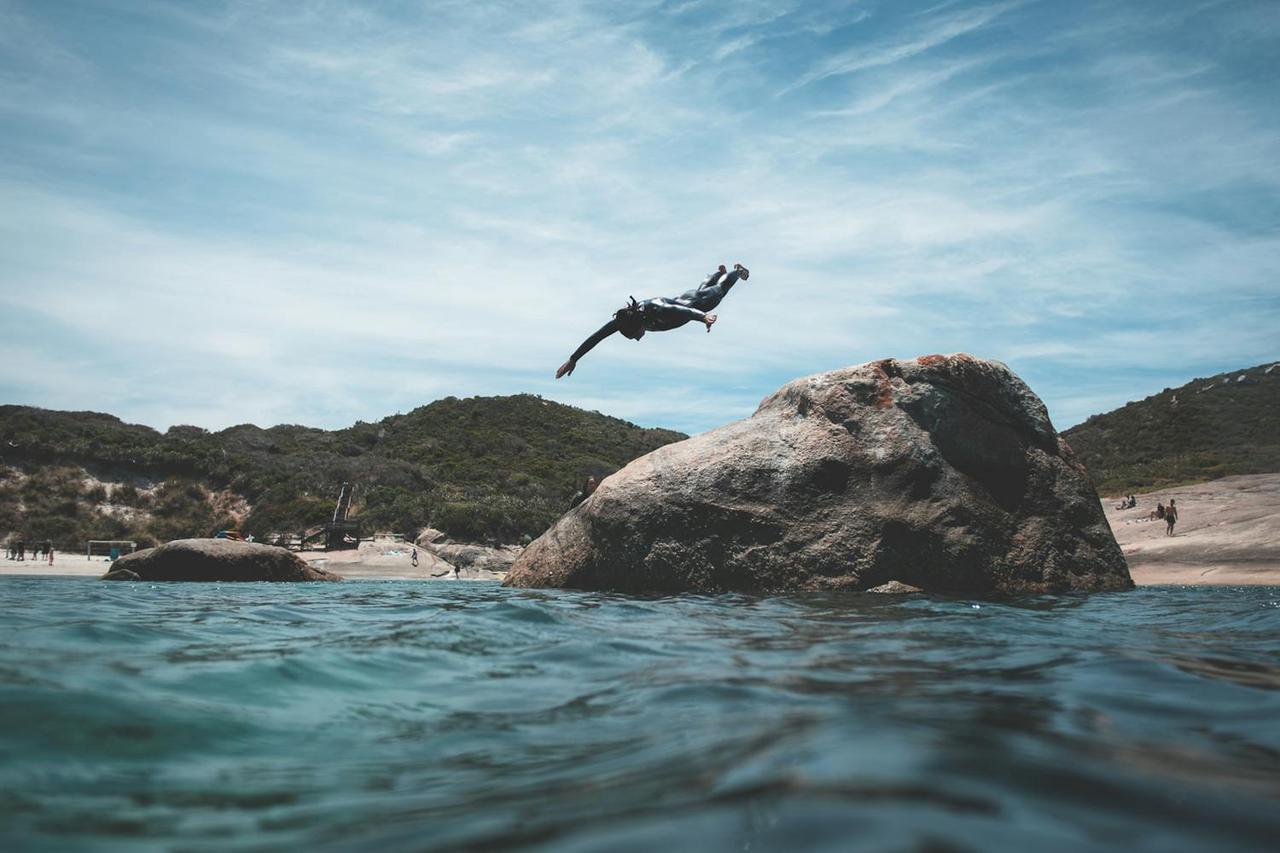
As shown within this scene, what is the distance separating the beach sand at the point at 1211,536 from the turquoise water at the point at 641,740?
18.4 metres

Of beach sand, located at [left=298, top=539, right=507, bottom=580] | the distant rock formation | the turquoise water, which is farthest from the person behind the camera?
the distant rock formation

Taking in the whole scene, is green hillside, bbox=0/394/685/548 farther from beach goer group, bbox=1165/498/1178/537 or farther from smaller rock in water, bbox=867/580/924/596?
smaller rock in water, bbox=867/580/924/596

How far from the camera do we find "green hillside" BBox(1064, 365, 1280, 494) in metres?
40.4

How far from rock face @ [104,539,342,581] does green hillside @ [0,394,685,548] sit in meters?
14.5

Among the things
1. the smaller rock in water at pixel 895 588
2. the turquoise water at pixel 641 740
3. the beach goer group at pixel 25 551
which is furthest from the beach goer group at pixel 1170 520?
the beach goer group at pixel 25 551

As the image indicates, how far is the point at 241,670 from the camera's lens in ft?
10.8

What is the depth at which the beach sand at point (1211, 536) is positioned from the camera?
19312 mm

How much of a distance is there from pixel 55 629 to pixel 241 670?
2.01 meters

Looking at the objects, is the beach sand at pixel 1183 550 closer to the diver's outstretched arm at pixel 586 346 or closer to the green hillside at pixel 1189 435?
the green hillside at pixel 1189 435

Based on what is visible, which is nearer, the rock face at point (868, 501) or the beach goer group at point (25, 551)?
the rock face at point (868, 501)

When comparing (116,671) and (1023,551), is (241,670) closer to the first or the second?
(116,671)

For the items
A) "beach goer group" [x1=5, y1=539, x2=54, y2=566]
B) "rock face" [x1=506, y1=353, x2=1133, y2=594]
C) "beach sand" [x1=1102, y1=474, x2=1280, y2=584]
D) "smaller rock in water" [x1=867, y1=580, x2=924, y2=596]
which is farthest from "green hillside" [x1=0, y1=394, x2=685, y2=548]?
"smaller rock in water" [x1=867, y1=580, x2=924, y2=596]

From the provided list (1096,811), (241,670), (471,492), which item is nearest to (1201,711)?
(1096,811)

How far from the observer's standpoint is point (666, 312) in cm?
970
